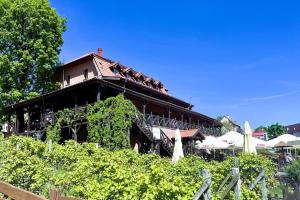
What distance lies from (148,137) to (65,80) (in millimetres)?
13431

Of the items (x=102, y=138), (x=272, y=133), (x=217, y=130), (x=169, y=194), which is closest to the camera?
(x=169, y=194)

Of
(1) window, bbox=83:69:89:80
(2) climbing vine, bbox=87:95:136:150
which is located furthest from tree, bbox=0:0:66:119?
(2) climbing vine, bbox=87:95:136:150

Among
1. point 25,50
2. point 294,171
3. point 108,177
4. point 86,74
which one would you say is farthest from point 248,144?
point 25,50

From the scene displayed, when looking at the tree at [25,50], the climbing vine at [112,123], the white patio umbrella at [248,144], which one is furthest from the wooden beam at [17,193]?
the tree at [25,50]

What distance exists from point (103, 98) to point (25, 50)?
33.6ft

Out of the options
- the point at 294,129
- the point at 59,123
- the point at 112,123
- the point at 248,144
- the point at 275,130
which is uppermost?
the point at 294,129

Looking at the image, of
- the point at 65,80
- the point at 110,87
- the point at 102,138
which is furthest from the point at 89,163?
the point at 65,80

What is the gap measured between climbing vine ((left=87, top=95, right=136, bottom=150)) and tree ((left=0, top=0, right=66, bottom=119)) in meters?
11.1

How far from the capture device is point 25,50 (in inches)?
1163

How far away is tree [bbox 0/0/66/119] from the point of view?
28703mm

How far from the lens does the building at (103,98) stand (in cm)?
2195

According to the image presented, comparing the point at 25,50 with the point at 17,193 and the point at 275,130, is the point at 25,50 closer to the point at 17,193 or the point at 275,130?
the point at 17,193

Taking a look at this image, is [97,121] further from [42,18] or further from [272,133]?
[272,133]

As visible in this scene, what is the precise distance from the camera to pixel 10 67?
28.4m
